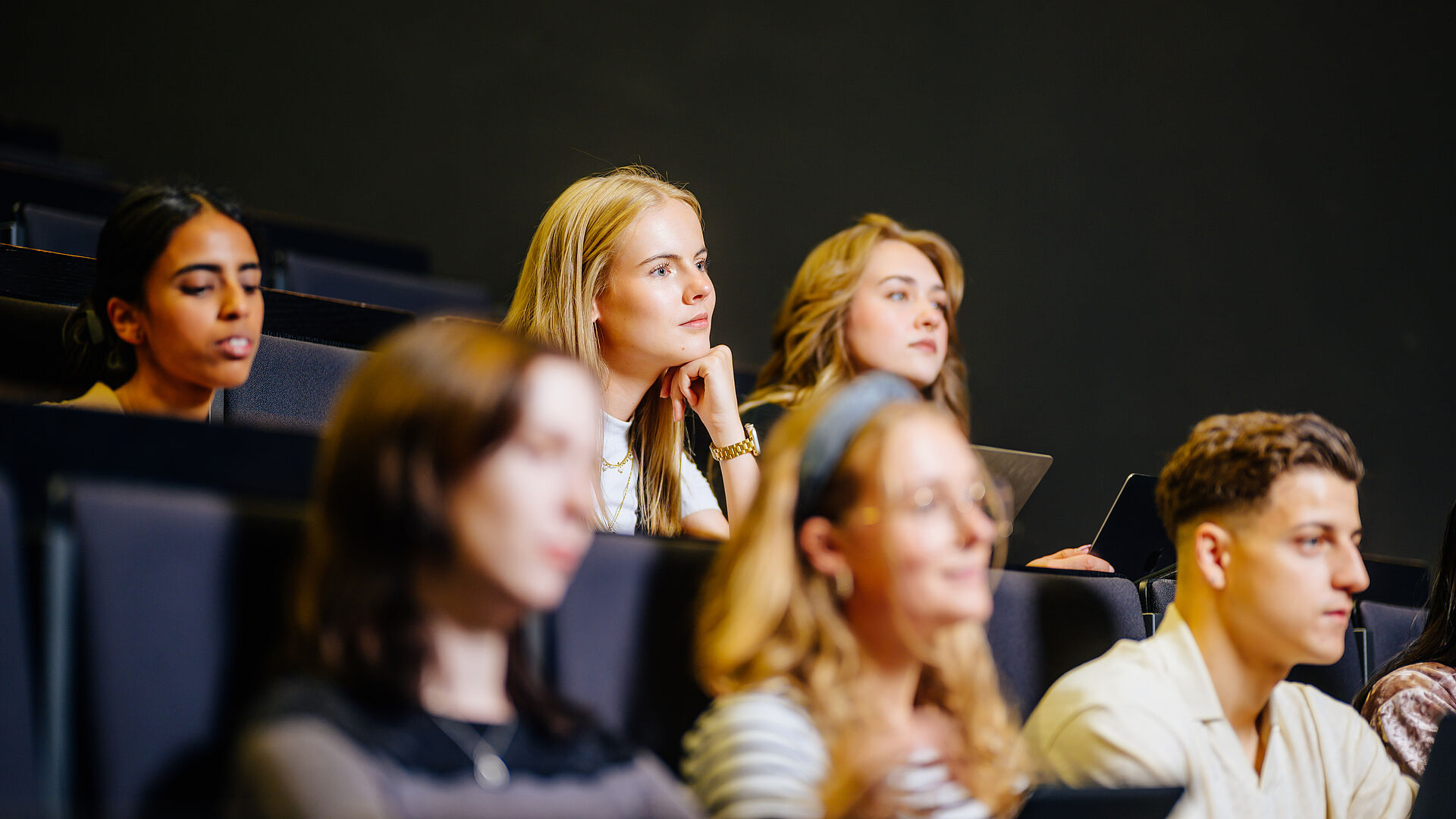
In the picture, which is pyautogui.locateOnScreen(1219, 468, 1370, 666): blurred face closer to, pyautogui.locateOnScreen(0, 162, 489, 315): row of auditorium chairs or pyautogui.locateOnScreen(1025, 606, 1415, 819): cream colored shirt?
pyautogui.locateOnScreen(1025, 606, 1415, 819): cream colored shirt

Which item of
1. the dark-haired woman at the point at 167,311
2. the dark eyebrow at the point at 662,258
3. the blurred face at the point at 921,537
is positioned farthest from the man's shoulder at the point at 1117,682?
the dark-haired woman at the point at 167,311

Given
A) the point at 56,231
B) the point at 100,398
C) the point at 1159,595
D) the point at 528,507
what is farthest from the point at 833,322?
the point at 528,507

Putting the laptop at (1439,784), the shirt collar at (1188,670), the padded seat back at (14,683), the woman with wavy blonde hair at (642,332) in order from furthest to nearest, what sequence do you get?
the woman with wavy blonde hair at (642,332)
the shirt collar at (1188,670)
the laptop at (1439,784)
the padded seat back at (14,683)

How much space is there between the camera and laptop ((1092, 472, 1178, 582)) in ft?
5.27

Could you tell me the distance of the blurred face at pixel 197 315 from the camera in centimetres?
120

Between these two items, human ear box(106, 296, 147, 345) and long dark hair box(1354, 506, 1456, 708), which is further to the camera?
long dark hair box(1354, 506, 1456, 708)

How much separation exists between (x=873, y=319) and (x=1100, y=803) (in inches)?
46.5

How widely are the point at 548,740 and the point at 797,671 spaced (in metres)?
0.17

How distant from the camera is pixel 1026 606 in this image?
1077 millimetres

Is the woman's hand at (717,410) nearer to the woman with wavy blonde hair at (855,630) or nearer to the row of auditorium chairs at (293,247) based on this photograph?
the row of auditorium chairs at (293,247)

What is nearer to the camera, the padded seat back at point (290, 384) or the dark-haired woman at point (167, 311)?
the dark-haired woman at point (167, 311)

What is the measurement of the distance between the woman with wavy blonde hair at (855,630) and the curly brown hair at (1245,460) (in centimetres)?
33

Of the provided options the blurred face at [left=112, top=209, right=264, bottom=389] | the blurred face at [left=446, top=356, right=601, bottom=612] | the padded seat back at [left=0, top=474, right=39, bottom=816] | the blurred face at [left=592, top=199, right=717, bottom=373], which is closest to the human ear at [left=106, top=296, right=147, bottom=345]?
the blurred face at [left=112, top=209, right=264, bottom=389]

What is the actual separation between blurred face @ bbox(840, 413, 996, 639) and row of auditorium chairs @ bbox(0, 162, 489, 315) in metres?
1.06
